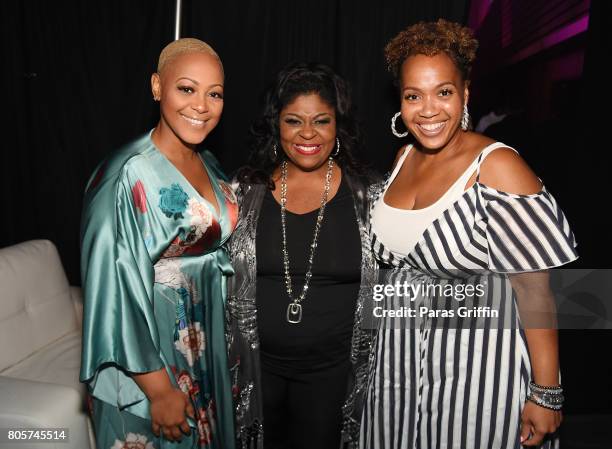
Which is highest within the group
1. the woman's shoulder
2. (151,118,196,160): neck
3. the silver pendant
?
(151,118,196,160): neck

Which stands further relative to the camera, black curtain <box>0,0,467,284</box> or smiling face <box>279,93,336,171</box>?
black curtain <box>0,0,467,284</box>

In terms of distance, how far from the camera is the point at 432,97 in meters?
1.50

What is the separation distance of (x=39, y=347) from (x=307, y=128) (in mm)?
1625

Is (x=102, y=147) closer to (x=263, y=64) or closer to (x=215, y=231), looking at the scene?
(x=263, y=64)

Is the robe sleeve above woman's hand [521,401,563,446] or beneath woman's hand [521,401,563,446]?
above

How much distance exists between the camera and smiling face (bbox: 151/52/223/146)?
149cm

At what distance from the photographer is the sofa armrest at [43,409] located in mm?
1692

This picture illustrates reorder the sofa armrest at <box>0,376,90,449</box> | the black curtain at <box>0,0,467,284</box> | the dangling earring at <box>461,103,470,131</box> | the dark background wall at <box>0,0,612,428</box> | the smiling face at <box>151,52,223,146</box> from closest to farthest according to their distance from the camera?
the smiling face at <box>151,52,223,146</box>, the dangling earring at <box>461,103,470,131</box>, the sofa armrest at <box>0,376,90,449</box>, the dark background wall at <box>0,0,612,428</box>, the black curtain at <box>0,0,467,284</box>

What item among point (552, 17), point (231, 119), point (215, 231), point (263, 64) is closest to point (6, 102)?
point (231, 119)

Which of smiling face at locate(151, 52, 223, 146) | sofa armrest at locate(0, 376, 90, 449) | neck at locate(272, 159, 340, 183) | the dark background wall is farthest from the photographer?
the dark background wall

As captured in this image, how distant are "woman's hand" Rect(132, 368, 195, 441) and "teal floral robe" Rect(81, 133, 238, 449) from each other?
3 centimetres

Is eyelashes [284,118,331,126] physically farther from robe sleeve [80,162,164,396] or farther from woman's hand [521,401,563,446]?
woman's hand [521,401,563,446]

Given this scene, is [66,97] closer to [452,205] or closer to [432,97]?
[432,97]

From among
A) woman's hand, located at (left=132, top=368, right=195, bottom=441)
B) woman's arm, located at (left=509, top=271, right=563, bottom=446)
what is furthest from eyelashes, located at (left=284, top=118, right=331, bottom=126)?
woman's hand, located at (left=132, top=368, right=195, bottom=441)
